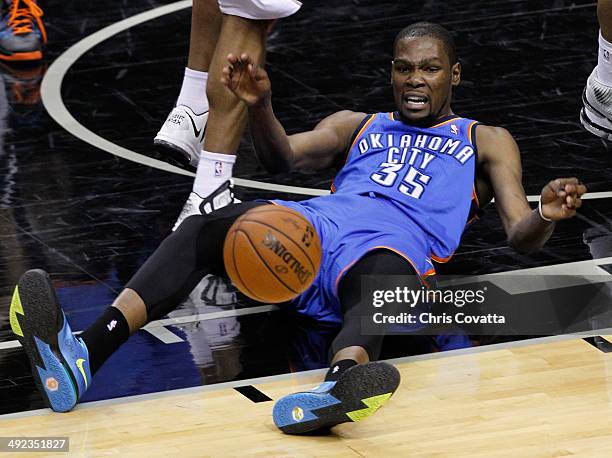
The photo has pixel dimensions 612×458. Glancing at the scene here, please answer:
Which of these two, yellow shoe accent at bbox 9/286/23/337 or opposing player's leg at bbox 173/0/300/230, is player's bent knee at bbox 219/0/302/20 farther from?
yellow shoe accent at bbox 9/286/23/337

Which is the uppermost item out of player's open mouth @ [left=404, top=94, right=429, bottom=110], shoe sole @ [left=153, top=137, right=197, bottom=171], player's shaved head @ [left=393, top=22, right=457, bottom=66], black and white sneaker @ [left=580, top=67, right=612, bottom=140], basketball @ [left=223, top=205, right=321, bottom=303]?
player's shaved head @ [left=393, top=22, right=457, bottom=66]

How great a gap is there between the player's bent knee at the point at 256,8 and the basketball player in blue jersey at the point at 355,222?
1.68 feet

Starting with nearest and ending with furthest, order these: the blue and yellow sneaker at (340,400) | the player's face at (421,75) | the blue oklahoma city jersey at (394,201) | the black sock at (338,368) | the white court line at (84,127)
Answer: the blue and yellow sneaker at (340,400) → the black sock at (338,368) → the blue oklahoma city jersey at (394,201) → the player's face at (421,75) → the white court line at (84,127)

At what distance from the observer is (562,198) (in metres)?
5.57

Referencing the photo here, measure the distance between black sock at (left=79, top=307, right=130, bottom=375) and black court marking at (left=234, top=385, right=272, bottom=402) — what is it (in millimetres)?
485

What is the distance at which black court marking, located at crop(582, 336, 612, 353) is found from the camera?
19.5 feet

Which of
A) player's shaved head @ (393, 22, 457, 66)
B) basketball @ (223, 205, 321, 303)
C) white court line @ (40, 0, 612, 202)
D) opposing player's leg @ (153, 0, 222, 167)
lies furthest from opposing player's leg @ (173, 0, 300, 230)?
white court line @ (40, 0, 612, 202)

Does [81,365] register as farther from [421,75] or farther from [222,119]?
[421,75]

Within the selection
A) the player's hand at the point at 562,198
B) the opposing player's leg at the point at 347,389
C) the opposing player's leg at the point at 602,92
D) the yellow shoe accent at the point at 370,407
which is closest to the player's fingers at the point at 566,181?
the player's hand at the point at 562,198

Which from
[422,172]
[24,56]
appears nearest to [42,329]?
[422,172]

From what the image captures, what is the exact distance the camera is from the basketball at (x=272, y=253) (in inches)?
218

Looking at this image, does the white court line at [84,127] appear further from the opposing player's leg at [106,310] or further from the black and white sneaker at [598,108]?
the opposing player's leg at [106,310]

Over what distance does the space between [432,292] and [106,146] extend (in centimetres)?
298

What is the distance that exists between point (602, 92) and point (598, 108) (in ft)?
0.28
